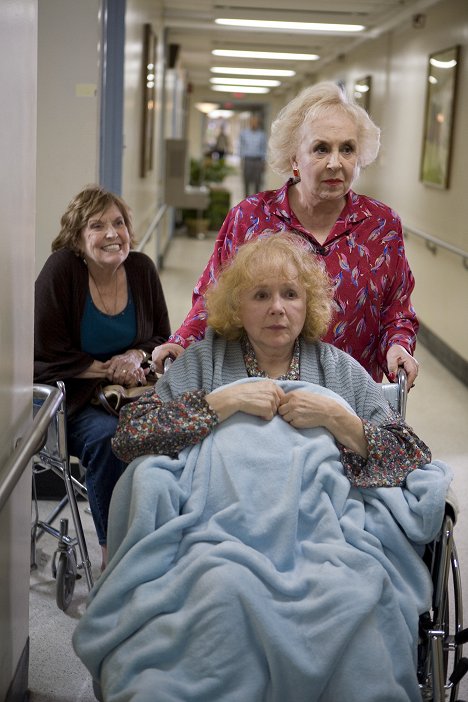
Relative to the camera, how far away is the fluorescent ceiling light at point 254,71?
15992 millimetres

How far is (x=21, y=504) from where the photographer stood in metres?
2.45

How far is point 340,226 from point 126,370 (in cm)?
90

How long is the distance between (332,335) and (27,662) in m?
1.30

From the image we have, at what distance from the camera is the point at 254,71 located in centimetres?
1631

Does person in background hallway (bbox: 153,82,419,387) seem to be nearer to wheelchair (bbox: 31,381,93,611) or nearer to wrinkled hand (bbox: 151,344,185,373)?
wrinkled hand (bbox: 151,344,185,373)

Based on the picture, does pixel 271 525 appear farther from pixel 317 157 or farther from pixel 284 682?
pixel 317 157

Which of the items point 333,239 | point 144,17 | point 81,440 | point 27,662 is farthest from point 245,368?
point 144,17

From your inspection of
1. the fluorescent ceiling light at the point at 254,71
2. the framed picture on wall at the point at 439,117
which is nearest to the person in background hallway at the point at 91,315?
the framed picture on wall at the point at 439,117

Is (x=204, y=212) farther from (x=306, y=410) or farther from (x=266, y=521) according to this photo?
(x=266, y=521)

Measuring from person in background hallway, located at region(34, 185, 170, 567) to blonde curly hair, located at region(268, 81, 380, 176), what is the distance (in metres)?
0.70

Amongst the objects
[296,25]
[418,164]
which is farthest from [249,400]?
[296,25]

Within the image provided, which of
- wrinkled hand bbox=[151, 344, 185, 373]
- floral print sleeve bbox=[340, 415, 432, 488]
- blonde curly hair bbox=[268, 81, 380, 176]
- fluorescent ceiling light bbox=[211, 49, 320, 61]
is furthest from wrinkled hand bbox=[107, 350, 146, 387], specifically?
fluorescent ceiling light bbox=[211, 49, 320, 61]

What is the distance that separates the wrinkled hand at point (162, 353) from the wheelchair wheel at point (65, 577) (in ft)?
2.59

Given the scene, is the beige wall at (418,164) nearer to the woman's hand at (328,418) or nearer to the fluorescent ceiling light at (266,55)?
the fluorescent ceiling light at (266,55)
